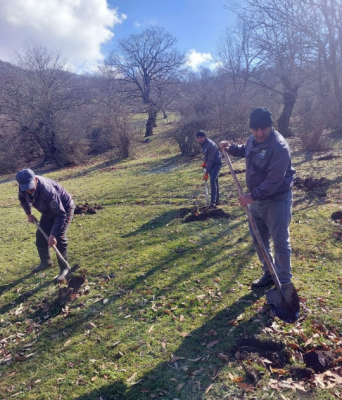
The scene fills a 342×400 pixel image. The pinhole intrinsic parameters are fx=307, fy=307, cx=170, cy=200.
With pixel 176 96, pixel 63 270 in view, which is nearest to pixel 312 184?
pixel 63 270

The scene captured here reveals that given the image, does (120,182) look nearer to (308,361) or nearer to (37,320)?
(37,320)

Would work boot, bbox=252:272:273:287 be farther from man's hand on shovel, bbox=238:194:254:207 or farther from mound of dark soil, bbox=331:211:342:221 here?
mound of dark soil, bbox=331:211:342:221

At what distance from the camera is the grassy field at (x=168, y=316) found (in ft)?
10.8

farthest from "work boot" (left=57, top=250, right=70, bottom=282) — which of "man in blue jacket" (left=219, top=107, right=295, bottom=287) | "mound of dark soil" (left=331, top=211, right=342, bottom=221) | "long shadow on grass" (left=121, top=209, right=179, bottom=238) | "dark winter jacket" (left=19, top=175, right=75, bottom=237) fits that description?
"mound of dark soil" (left=331, top=211, right=342, bottom=221)

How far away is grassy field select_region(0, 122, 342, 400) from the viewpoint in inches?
130

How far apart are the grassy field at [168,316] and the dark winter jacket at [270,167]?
1686mm

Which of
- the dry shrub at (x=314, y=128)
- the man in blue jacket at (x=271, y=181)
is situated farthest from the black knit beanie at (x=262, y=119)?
the dry shrub at (x=314, y=128)

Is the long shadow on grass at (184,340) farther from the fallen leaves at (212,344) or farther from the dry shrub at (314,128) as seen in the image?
the dry shrub at (314,128)

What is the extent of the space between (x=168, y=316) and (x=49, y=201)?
2.66 meters

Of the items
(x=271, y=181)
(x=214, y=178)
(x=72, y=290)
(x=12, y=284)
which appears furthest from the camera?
(x=214, y=178)

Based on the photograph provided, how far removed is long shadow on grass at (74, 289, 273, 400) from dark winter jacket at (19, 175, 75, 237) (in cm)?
272

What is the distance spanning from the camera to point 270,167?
3.60 metres

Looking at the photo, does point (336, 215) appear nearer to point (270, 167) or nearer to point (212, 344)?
point (270, 167)

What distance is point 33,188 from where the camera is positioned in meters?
4.88
